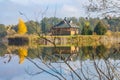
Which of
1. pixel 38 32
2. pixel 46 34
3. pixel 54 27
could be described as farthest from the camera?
pixel 54 27

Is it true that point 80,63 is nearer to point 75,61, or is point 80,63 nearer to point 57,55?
point 57,55

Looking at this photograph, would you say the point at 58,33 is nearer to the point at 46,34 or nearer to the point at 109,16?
the point at 46,34

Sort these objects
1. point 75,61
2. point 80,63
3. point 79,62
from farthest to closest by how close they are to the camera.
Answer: point 75,61 → point 79,62 → point 80,63

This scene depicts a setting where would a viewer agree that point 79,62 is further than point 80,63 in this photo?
Yes

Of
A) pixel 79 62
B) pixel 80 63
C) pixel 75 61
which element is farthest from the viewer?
pixel 75 61

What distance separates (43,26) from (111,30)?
731mm

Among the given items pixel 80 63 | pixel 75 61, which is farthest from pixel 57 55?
pixel 75 61

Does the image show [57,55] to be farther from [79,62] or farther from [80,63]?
[79,62]

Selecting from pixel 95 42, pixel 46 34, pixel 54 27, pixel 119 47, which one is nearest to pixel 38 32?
pixel 46 34

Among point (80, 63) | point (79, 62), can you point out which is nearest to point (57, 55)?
point (80, 63)

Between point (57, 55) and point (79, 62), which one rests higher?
point (57, 55)

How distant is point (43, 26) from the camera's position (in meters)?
3.59

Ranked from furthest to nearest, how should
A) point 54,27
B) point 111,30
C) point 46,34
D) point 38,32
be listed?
point 111,30 → point 54,27 → point 46,34 → point 38,32

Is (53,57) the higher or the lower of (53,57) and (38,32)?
the lower
